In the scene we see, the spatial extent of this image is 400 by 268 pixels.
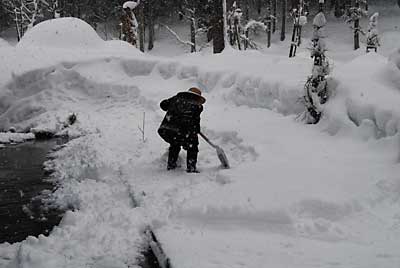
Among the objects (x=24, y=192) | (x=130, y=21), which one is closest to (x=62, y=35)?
(x=130, y=21)

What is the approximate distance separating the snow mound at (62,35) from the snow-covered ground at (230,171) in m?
3.41

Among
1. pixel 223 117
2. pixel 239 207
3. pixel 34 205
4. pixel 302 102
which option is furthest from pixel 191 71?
pixel 239 207

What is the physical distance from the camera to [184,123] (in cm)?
777

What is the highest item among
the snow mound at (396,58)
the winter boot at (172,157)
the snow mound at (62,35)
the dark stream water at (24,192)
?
the snow mound at (396,58)

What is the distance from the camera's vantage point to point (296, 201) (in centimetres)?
585

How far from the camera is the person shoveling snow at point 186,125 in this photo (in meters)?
7.75

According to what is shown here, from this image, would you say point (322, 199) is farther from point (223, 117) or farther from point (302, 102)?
point (223, 117)

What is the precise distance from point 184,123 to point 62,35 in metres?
12.3

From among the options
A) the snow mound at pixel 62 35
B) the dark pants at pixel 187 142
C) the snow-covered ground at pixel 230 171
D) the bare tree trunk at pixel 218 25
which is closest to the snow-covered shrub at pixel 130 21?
the snow mound at pixel 62 35

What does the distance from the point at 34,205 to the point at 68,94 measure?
25.7 feet

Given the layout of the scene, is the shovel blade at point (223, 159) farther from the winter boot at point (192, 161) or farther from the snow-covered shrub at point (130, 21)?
the snow-covered shrub at point (130, 21)

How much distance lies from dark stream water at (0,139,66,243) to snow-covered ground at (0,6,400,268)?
0.32m

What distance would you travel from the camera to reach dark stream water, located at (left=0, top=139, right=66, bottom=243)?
638 cm

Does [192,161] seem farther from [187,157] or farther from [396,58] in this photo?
[396,58]
